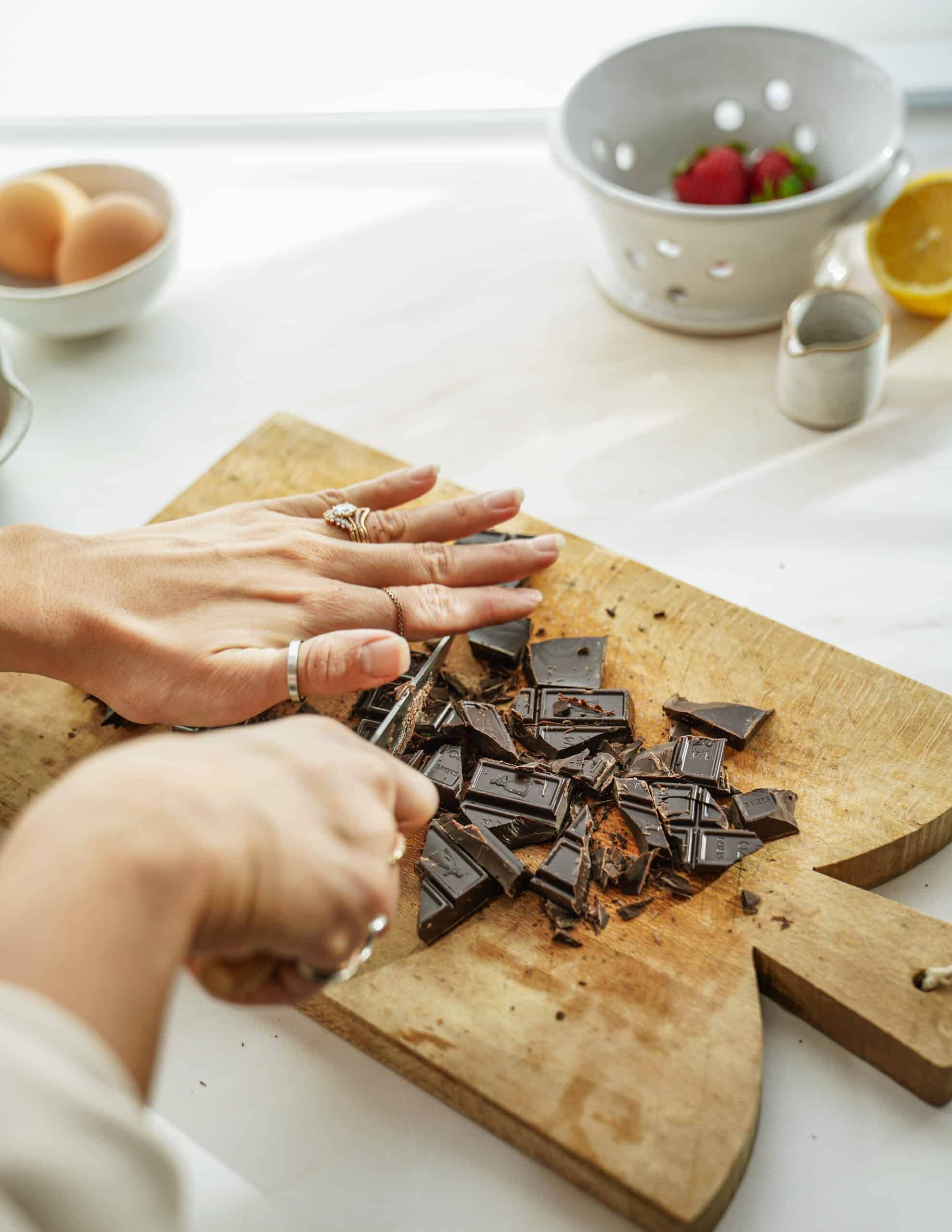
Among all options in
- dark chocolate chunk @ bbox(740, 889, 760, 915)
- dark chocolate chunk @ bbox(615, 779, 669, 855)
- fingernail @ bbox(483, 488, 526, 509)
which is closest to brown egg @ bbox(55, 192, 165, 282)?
fingernail @ bbox(483, 488, 526, 509)

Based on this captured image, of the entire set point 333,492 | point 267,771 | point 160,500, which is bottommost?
point 160,500

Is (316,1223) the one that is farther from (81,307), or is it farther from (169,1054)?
(81,307)

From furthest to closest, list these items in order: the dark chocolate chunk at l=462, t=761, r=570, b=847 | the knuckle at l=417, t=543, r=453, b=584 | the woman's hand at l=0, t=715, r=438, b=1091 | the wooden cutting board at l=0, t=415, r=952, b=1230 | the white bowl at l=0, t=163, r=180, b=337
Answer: the white bowl at l=0, t=163, r=180, b=337, the knuckle at l=417, t=543, r=453, b=584, the dark chocolate chunk at l=462, t=761, r=570, b=847, the wooden cutting board at l=0, t=415, r=952, b=1230, the woman's hand at l=0, t=715, r=438, b=1091

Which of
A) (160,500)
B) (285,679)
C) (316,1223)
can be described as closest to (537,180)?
(160,500)

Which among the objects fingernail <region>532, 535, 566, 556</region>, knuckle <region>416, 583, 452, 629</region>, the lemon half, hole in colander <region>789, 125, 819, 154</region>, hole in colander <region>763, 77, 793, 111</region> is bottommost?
knuckle <region>416, 583, 452, 629</region>

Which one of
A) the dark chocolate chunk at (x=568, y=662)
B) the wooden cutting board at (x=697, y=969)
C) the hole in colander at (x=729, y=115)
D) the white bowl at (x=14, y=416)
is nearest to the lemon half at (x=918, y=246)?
the hole in colander at (x=729, y=115)

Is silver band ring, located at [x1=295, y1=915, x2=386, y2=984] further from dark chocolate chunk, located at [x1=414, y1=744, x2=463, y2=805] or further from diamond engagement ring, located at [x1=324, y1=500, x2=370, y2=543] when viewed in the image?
diamond engagement ring, located at [x1=324, y1=500, x2=370, y2=543]

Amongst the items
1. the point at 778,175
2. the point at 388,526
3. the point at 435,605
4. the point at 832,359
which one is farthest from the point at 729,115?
the point at 435,605

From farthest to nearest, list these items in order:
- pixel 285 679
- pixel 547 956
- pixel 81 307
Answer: pixel 81 307 < pixel 285 679 < pixel 547 956
